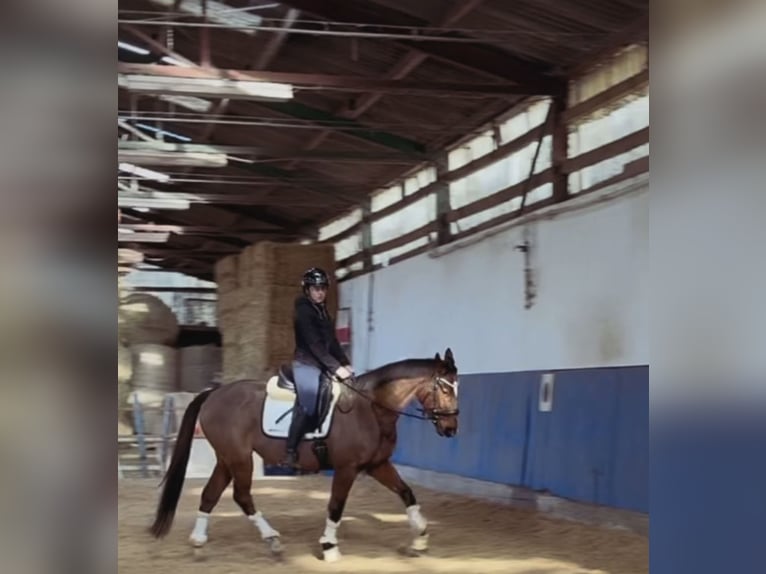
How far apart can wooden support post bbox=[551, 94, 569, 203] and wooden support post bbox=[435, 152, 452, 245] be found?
173 cm

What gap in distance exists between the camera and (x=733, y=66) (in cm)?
116

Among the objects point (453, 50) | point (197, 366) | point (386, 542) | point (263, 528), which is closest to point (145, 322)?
point (197, 366)

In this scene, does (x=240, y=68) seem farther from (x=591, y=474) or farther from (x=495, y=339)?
(x=591, y=474)

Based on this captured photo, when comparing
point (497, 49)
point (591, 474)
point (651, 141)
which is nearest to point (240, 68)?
point (497, 49)

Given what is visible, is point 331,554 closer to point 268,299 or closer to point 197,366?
point 268,299

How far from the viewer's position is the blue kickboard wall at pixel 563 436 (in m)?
5.10

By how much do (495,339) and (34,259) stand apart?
6267 millimetres

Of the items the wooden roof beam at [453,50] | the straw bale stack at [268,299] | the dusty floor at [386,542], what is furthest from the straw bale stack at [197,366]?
the wooden roof beam at [453,50]

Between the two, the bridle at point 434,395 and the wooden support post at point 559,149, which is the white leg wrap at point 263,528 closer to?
the bridle at point 434,395

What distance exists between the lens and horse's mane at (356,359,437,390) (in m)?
5.07

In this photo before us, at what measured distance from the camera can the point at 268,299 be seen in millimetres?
8562

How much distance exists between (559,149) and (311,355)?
2216 millimetres

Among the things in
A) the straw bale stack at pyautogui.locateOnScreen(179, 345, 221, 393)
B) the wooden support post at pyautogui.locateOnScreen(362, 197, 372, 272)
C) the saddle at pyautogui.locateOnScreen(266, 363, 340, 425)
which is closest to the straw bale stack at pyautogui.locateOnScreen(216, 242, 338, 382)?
the wooden support post at pyautogui.locateOnScreen(362, 197, 372, 272)

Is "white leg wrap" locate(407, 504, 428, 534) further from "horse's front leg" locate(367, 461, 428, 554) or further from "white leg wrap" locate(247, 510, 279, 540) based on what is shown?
"white leg wrap" locate(247, 510, 279, 540)
